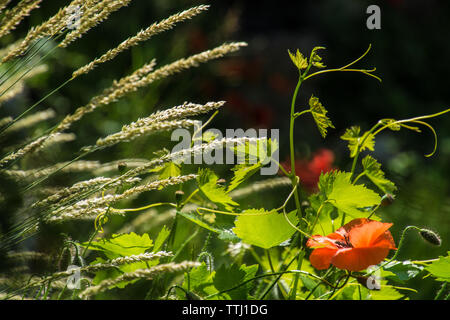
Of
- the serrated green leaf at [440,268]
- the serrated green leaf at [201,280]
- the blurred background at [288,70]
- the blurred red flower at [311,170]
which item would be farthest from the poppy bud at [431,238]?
the blurred background at [288,70]

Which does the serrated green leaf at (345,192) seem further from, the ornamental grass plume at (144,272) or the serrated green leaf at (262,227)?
the ornamental grass plume at (144,272)

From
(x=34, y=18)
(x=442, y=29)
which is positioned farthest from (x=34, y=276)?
(x=442, y=29)

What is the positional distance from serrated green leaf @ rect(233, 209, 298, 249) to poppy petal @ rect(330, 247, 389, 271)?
7 cm

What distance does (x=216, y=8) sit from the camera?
3.76 metres

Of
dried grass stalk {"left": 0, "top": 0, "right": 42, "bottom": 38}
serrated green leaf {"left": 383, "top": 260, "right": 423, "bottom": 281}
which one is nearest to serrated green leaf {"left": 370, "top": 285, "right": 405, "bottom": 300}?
serrated green leaf {"left": 383, "top": 260, "right": 423, "bottom": 281}

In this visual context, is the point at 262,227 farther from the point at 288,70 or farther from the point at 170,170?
the point at 288,70

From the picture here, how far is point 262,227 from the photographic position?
0.58m

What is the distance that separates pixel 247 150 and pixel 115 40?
2392 millimetres

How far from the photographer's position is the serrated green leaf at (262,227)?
1.90ft

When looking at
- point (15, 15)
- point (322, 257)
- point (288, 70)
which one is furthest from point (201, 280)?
point (288, 70)

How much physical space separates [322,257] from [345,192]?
8cm

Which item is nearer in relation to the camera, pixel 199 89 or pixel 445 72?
pixel 199 89

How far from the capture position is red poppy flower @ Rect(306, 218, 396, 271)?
0.53m
